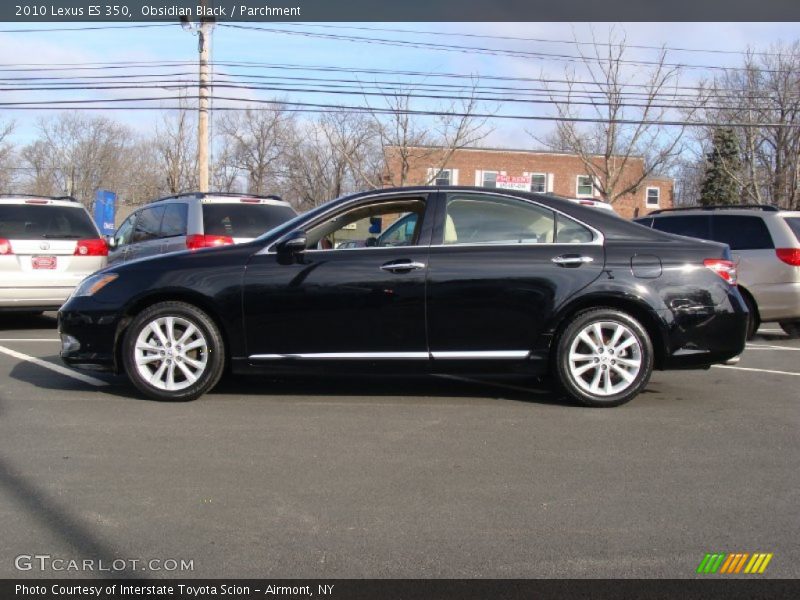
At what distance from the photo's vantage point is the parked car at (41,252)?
9.45 metres

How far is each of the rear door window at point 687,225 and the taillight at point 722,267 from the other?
405 cm

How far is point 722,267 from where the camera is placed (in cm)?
571

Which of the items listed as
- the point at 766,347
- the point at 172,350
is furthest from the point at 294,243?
the point at 766,347

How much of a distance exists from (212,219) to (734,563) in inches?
299

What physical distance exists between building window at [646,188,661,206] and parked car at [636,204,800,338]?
3514 cm

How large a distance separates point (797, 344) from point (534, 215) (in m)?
5.56

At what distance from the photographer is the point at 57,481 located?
407 cm

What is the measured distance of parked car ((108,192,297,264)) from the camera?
9.32m

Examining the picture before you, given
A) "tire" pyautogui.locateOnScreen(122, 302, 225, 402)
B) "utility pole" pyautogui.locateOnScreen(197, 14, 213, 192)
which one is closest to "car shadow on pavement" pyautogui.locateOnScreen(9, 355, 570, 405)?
"tire" pyautogui.locateOnScreen(122, 302, 225, 402)

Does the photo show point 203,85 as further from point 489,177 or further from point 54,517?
point 489,177

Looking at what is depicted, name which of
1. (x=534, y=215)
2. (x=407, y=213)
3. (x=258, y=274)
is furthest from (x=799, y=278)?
(x=258, y=274)

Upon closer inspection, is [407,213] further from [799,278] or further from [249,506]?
[799,278]

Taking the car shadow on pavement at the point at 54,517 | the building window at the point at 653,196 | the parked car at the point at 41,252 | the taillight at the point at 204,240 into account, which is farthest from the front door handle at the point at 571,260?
the building window at the point at 653,196

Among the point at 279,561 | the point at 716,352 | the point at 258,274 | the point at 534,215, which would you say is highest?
the point at 534,215
